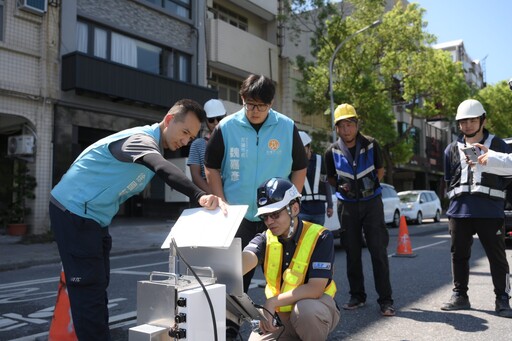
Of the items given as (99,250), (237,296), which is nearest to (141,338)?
(237,296)

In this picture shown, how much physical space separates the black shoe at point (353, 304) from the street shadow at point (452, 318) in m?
0.42

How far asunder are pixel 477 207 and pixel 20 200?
12745mm

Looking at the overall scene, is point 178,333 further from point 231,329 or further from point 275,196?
point 275,196

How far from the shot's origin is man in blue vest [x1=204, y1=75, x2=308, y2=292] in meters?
3.40

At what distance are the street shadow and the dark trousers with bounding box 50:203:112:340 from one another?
307cm

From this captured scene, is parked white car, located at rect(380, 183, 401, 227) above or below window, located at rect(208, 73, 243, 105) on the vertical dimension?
below

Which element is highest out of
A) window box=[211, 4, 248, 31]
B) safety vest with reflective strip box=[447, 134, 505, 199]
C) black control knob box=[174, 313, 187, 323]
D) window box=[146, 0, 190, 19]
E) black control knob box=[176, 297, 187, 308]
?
window box=[211, 4, 248, 31]

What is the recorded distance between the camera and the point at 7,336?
4270 millimetres

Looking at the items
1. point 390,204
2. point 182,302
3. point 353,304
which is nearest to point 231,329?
point 182,302

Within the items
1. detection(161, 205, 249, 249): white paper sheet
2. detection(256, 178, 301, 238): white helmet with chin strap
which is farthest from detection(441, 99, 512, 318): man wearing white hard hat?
detection(161, 205, 249, 249): white paper sheet

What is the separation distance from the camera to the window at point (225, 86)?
21.9 meters

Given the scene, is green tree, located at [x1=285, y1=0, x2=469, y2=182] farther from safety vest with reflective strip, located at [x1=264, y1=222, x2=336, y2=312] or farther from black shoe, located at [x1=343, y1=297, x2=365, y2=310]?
safety vest with reflective strip, located at [x1=264, y1=222, x2=336, y2=312]

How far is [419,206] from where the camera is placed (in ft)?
72.1

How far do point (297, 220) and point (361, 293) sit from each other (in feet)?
7.95
